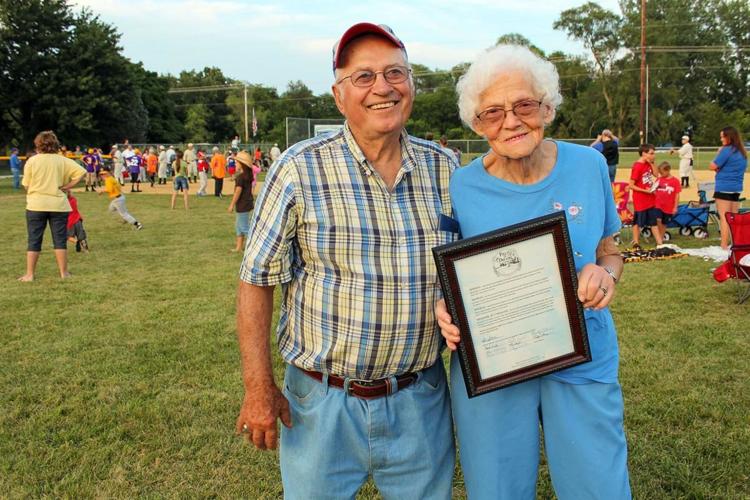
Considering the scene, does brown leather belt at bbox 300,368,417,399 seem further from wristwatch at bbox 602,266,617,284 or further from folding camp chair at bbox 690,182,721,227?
folding camp chair at bbox 690,182,721,227

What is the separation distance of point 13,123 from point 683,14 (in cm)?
7090

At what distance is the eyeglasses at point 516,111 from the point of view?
2.12 m

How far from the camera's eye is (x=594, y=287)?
1.97m

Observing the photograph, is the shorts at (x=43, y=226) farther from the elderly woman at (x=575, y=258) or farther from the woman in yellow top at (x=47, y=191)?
the elderly woman at (x=575, y=258)

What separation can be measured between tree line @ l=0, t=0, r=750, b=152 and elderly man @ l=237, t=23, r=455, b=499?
4186cm

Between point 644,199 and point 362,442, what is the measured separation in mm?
10484

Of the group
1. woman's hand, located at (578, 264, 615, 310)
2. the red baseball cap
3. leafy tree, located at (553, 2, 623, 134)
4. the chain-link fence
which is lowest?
woman's hand, located at (578, 264, 615, 310)

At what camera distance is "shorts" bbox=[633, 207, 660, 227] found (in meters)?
11.4

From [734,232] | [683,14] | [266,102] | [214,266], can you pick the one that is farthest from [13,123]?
[683,14]

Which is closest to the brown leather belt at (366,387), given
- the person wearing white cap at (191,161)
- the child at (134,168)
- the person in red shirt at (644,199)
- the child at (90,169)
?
the person in red shirt at (644,199)

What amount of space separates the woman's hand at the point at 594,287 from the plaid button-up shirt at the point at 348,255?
1.49 feet

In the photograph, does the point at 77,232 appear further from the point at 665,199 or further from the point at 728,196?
the point at 728,196

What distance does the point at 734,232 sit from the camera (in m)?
7.46

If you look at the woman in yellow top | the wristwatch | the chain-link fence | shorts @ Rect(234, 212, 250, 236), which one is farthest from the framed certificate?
the chain-link fence
